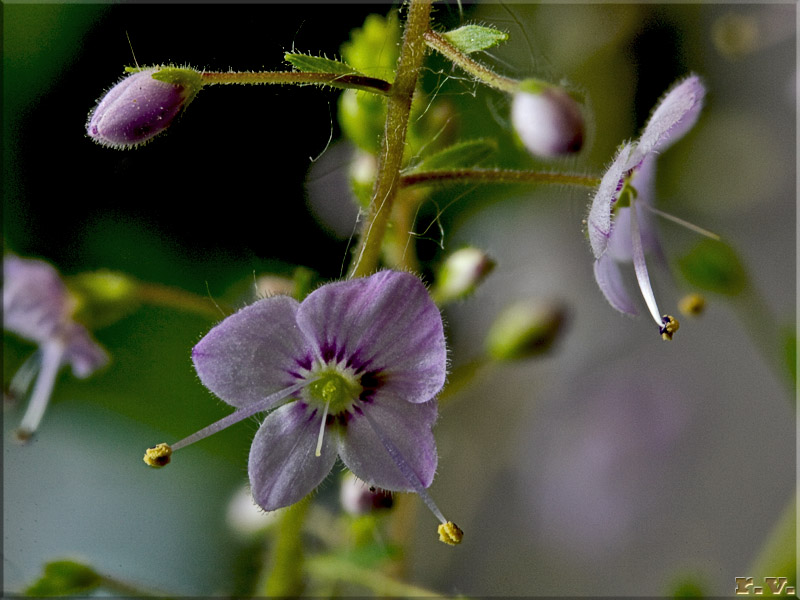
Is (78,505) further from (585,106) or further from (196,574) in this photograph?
(585,106)

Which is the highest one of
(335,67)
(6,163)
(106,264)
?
(6,163)

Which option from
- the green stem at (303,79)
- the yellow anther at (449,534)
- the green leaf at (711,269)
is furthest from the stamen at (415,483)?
the green leaf at (711,269)

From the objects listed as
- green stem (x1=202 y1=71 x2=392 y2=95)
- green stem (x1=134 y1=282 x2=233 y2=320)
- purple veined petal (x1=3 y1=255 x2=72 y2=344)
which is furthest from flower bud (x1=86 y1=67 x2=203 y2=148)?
purple veined petal (x1=3 y1=255 x2=72 y2=344)

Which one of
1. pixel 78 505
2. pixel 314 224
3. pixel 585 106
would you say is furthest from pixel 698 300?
pixel 78 505

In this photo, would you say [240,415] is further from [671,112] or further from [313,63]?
[671,112]

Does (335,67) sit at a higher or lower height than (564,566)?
higher

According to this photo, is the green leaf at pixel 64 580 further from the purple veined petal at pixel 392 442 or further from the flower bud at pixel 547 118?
the flower bud at pixel 547 118

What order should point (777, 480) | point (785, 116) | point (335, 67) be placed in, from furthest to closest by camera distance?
point (785, 116), point (777, 480), point (335, 67)
